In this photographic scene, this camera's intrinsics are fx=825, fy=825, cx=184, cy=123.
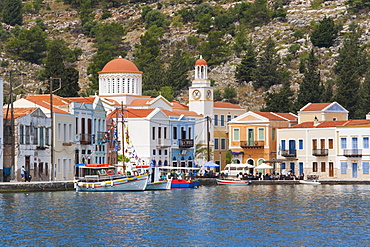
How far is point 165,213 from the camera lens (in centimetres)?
4966

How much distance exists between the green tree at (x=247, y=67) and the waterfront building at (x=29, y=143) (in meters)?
70.5

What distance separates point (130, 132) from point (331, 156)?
22.6 m

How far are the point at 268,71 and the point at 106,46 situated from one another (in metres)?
35.0

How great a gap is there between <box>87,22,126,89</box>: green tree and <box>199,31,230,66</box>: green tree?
1692 cm

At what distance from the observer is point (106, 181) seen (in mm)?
67438

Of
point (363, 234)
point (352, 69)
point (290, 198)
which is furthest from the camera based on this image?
point (352, 69)

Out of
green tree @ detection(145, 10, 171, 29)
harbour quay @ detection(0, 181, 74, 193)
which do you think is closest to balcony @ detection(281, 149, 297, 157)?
harbour quay @ detection(0, 181, 74, 193)

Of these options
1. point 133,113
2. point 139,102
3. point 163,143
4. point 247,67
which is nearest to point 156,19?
point 247,67

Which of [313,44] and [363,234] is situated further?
[313,44]

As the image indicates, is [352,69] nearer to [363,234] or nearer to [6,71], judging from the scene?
[6,71]

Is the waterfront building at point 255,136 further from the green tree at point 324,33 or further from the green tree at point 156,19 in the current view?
the green tree at point 156,19

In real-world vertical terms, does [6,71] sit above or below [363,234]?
above

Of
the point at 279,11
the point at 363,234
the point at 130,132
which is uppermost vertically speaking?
the point at 279,11

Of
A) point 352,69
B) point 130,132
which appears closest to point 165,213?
point 130,132
